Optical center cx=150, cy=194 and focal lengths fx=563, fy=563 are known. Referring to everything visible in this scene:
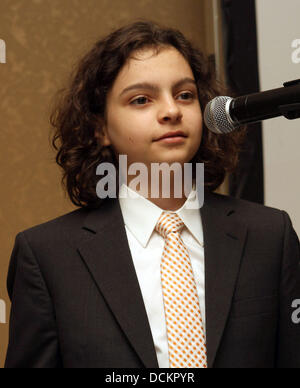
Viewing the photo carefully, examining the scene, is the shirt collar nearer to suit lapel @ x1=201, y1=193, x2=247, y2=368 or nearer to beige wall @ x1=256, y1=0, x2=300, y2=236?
suit lapel @ x1=201, y1=193, x2=247, y2=368

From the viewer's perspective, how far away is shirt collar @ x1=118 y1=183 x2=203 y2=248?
118 cm

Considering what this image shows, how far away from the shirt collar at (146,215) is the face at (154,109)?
8 cm

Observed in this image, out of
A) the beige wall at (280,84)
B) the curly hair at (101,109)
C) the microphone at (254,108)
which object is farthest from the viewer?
the beige wall at (280,84)

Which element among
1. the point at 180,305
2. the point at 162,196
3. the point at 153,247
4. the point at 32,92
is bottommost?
the point at 180,305

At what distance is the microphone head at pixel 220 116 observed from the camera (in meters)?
0.85

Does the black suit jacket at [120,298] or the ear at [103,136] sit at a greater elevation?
the ear at [103,136]

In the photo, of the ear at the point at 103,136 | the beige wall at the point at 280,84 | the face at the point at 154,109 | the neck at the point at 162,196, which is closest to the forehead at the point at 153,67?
the face at the point at 154,109

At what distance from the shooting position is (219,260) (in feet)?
3.71

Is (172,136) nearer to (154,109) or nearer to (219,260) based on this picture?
(154,109)

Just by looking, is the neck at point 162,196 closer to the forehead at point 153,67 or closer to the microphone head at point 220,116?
the forehead at point 153,67

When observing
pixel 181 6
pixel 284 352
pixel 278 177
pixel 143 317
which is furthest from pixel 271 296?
pixel 181 6

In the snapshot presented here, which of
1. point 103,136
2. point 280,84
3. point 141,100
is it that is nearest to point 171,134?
point 141,100

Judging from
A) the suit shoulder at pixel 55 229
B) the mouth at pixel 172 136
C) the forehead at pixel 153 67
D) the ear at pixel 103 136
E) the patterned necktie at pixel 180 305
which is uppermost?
the forehead at pixel 153 67

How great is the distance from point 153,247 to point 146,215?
7 cm
